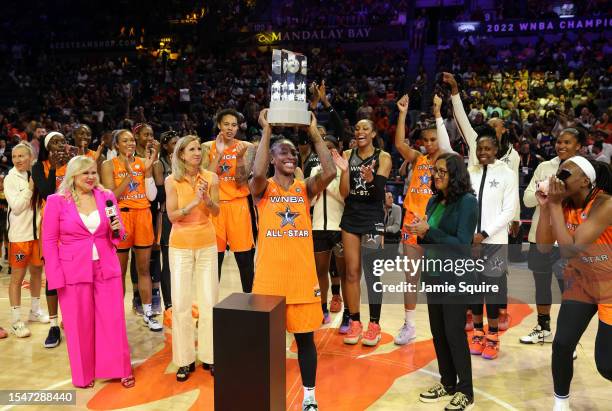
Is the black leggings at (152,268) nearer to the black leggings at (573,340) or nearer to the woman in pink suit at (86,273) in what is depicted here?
the woman in pink suit at (86,273)

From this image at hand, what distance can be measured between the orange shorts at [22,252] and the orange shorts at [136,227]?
0.74 metres

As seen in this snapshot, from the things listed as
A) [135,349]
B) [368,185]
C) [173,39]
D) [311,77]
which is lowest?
[135,349]

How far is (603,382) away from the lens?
4.04 metres

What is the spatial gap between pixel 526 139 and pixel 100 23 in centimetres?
1745

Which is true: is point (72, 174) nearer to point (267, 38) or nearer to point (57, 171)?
point (57, 171)

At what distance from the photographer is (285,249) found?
333 centimetres

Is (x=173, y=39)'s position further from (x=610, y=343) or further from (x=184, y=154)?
(x=610, y=343)

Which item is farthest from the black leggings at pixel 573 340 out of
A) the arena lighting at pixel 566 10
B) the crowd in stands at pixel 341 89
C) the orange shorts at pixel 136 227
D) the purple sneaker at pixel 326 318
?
the arena lighting at pixel 566 10

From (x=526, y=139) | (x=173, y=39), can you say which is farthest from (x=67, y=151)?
(x=173, y=39)

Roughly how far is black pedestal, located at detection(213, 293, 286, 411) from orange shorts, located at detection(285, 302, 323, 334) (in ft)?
3.48

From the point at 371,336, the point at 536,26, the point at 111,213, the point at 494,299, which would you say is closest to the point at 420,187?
the point at 494,299

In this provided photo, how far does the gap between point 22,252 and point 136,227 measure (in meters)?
0.96

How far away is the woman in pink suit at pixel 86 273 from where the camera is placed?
3850 mm

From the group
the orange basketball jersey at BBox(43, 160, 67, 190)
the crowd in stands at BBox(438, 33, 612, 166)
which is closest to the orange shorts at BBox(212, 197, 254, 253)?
the orange basketball jersey at BBox(43, 160, 67, 190)
